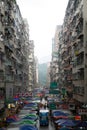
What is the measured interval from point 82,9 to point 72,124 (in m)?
27.7

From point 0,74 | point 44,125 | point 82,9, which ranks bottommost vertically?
point 44,125

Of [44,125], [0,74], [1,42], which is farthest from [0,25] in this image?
[44,125]

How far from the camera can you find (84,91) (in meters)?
65.5

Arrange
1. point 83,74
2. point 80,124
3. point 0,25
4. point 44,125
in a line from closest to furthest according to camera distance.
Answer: point 80,124
point 0,25
point 44,125
point 83,74

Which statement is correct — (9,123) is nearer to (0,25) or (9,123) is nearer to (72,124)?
(72,124)

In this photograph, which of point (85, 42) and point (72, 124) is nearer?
point (72, 124)

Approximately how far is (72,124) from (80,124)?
2.54 meters

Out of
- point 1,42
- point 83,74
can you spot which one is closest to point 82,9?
point 83,74

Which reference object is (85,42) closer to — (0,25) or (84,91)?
(84,91)

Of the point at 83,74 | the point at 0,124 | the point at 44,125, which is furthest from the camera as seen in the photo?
the point at 83,74

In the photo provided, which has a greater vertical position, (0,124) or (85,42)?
(85,42)

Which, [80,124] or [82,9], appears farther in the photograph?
[82,9]

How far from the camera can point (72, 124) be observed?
158 feet

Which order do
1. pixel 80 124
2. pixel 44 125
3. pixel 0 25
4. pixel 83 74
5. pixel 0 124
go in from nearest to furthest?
1. pixel 80 124
2. pixel 0 124
3. pixel 0 25
4. pixel 44 125
5. pixel 83 74
